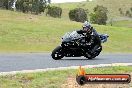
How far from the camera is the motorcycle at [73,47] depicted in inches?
741

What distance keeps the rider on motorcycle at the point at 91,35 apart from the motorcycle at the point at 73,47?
5.1 inches

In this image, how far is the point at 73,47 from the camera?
62.7 feet

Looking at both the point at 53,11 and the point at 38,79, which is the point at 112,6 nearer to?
the point at 53,11

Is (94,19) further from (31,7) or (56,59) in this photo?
(56,59)

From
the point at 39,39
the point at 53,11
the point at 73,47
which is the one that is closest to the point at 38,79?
the point at 73,47

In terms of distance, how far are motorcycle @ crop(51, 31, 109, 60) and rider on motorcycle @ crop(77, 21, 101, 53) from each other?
0.42ft

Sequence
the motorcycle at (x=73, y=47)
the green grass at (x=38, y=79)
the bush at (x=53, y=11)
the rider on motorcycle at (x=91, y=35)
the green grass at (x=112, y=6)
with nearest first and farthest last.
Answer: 1. the green grass at (x=38, y=79)
2. the motorcycle at (x=73, y=47)
3. the rider on motorcycle at (x=91, y=35)
4. the bush at (x=53, y=11)
5. the green grass at (x=112, y=6)

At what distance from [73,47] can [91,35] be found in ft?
2.95

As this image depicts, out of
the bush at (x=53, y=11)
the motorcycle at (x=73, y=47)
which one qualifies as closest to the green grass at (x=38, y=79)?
the motorcycle at (x=73, y=47)

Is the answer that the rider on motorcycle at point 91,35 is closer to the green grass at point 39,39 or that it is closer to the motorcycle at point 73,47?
the motorcycle at point 73,47

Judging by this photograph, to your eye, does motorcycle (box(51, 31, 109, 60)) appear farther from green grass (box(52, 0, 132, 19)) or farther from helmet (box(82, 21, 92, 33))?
green grass (box(52, 0, 132, 19))

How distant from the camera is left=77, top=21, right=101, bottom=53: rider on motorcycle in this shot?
18.9 metres

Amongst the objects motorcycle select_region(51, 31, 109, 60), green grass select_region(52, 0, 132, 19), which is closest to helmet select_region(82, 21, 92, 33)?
motorcycle select_region(51, 31, 109, 60)

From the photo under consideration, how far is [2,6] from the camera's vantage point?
107875 mm
